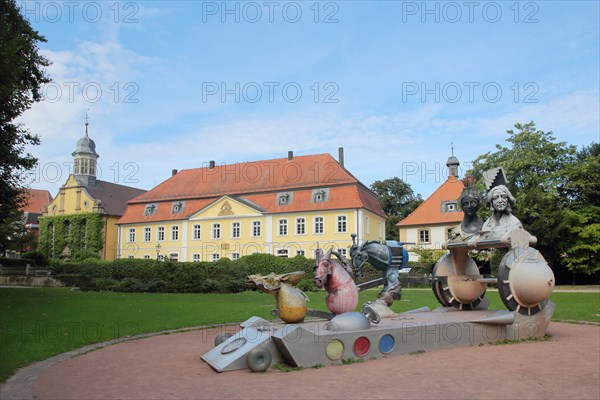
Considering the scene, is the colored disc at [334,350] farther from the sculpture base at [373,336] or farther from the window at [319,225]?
the window at [319,225]

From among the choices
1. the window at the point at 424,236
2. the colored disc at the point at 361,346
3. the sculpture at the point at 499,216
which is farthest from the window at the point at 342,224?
the colored disc at the point at 361,346

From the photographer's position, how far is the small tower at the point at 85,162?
65562mm

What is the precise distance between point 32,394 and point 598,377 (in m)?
7.60

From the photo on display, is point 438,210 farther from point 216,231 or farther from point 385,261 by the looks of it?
point 385,261

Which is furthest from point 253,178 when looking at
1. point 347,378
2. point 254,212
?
point 347,378

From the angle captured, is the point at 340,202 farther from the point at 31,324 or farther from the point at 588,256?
the point at 31,324

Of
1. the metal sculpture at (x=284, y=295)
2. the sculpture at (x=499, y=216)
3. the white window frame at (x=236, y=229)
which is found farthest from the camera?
the white window frame at (x=236, y=229)

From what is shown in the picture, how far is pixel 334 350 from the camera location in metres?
8.20

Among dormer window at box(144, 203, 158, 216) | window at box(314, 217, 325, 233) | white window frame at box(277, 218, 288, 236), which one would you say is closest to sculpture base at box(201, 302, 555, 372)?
→ window at box(314, 217, 325, 233)

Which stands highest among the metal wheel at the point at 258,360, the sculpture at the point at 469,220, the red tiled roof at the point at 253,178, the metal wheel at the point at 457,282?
the red tiled roof at the point at 253,178

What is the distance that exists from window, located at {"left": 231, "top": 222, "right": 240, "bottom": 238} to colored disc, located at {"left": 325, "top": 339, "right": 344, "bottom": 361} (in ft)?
135

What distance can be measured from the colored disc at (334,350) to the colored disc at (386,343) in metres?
0.82

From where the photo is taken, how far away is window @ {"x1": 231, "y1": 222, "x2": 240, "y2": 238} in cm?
4897

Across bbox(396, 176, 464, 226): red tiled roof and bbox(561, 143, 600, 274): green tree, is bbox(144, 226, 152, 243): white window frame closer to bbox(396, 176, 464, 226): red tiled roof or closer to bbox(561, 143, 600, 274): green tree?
bbox(396, 176, 464, 226): red tiled roof
